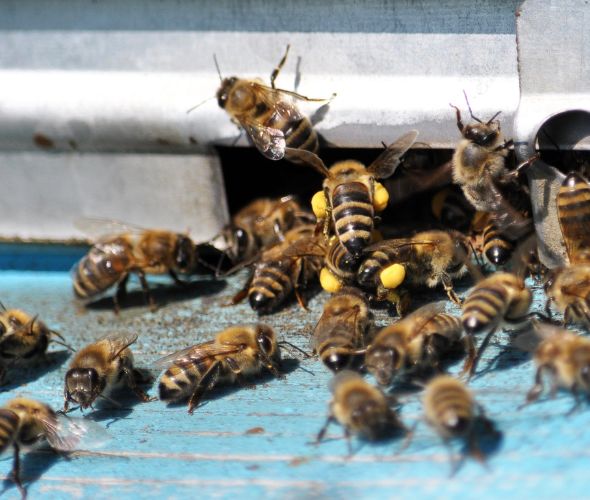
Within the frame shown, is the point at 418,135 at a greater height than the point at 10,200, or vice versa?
the point at 418,135

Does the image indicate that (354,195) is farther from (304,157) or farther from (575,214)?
(575,214)

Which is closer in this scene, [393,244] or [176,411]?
[176,411]

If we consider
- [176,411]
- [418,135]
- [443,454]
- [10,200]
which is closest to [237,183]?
[10,200]

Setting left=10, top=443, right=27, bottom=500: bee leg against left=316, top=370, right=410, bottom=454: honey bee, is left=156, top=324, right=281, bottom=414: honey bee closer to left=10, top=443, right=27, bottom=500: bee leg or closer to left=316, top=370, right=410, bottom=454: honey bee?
left=10, top=443, right=27, bottom=500: bee leg

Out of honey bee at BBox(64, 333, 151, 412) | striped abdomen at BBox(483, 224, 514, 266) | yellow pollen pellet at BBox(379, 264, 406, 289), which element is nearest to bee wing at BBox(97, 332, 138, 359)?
honey bee at BBox(64, 333, 151, 412)

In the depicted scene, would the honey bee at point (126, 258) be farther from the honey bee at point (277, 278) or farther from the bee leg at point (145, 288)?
the honey bee at point (277, 278)

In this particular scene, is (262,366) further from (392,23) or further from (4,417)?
(392,23)

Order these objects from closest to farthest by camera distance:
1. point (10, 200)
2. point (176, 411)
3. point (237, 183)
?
point (176, 411), point (10, 200), point (237, 183)

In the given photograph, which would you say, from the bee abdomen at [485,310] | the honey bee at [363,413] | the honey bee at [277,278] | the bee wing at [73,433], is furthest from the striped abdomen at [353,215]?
the bee wing at [73,433]
